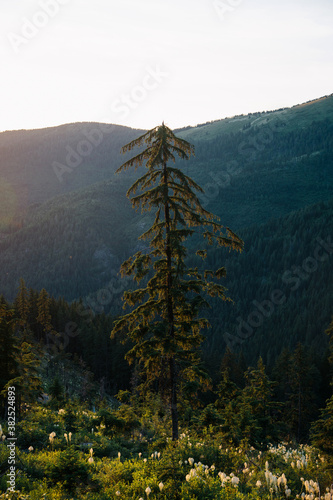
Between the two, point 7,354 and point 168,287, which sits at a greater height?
point 168,287

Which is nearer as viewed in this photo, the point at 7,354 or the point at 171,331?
the point at 171,331

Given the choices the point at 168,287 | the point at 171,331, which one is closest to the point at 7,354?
the point at 171,331

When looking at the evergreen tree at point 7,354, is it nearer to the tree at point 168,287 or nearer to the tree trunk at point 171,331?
the tree at point 168,287

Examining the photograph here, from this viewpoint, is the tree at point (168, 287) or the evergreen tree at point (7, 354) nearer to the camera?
the tree at point (168, 287)

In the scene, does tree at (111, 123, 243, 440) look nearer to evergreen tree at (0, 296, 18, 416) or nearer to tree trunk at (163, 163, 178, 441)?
tree trunk at (163, 163, 178, 441)

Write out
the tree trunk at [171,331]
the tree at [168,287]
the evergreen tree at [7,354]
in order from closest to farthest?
1. the tree at [168,287]
2. the tree trunk at [171,331]
3. the evergreen tree at [7,354]

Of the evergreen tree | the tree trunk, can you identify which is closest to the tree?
the tree trunk

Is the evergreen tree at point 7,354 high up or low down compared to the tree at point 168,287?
down

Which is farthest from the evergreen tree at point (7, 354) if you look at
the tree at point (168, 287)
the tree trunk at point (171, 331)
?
the tree trunk at point (171, 331)

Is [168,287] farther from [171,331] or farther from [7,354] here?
[7,354]

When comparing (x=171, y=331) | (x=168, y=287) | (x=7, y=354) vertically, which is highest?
(x=168, y=287)

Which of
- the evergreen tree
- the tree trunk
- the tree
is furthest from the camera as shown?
the evergreen tree

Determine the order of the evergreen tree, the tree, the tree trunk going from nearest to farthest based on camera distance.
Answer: the tree
the tree trunk
the evergreen tree

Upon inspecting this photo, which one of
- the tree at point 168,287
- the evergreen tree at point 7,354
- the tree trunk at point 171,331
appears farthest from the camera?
the evergreen tree at point 7,354
